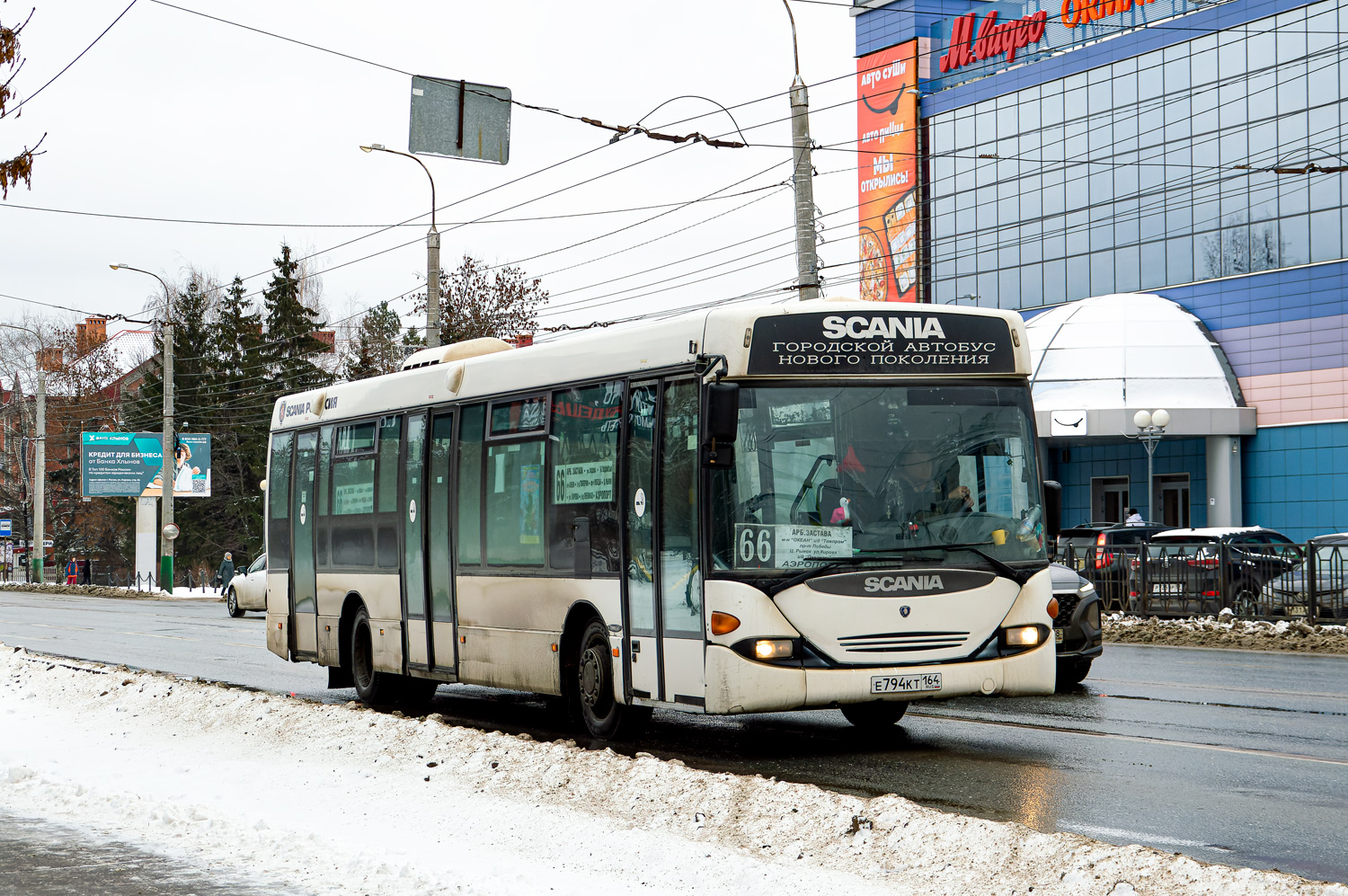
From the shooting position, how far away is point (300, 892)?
20.8 ft

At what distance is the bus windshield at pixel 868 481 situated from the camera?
9742 mm

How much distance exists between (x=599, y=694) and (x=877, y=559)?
8.23 feet

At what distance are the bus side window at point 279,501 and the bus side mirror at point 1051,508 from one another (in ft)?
29.4

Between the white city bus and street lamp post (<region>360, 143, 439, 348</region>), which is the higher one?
street lamp post (<region>360, 143, 439, 348</region>)

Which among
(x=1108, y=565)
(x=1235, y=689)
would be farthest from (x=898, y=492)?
(x=1108, y=565)

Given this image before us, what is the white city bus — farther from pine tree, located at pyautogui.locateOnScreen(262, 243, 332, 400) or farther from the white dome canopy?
pine tree, located at pyautogui.locateOnScreen(262, 243, 332, 400)

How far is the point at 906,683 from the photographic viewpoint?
32.3 feet

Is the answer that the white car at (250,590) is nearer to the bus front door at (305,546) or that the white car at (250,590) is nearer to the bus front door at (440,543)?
the bus front door at (305,546)

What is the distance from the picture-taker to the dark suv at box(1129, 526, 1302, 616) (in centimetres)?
2261

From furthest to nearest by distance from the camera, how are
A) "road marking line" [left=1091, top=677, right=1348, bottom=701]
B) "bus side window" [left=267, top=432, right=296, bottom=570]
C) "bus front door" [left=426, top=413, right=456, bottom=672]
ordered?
"bus side window" [left=267, top=432, right=296, bottom=570]
"road marking line" [left=1091, top=677, right=1348, bottom=701]
"bus front door" [left=426, top=413, right=456, bottom=672]

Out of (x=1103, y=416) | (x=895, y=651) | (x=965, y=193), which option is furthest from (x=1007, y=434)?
(x=965, y=193)

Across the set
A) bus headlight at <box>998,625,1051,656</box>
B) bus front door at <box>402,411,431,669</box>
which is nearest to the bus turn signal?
bus headlight at <box>998,625,1051,656</box>

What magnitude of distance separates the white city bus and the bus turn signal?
0.02m

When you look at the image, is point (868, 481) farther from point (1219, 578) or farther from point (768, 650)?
point (1219, 578)
